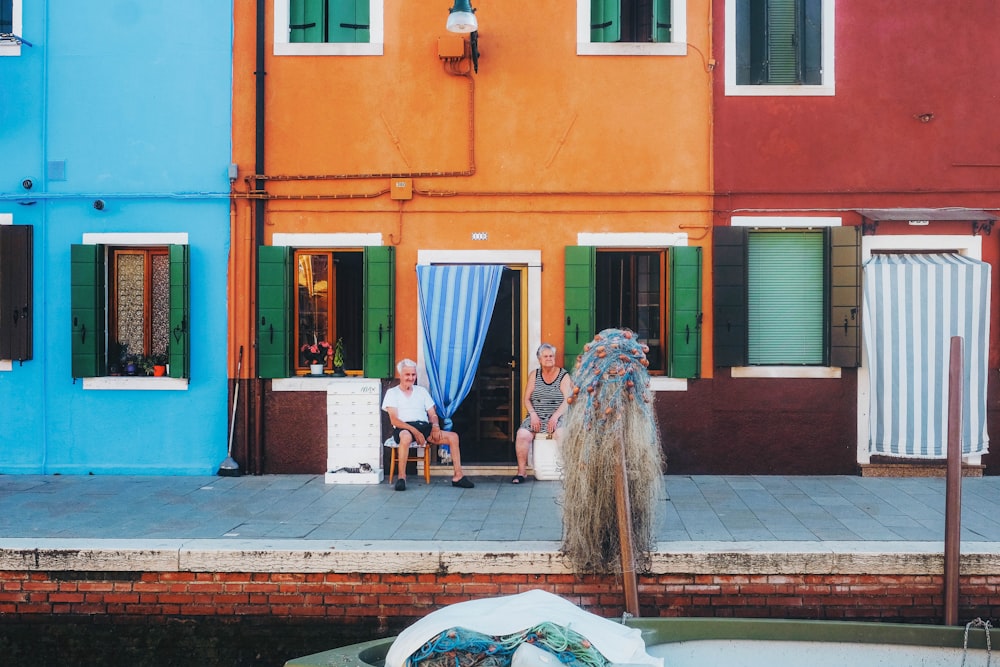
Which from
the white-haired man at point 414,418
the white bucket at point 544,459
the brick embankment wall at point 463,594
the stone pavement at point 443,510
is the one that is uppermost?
the white-haired man at point 414,418

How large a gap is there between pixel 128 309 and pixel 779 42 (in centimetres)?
715

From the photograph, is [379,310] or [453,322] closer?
[453,322]

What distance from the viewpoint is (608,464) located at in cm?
513

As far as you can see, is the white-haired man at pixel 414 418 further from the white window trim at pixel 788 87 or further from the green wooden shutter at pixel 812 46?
the green wooden shutter at pixel 812 46

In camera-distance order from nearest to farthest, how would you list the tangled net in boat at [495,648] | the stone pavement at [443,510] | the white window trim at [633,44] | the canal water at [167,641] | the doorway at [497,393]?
the tangled net in boat at [495,648], the canal water at [167,641], the stone pavement at [443,510], the white window trim at [633,44], the doorway at [497,393]

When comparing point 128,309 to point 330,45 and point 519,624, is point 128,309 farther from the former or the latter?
point 519,624

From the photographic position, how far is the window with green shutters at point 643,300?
8.06 metres

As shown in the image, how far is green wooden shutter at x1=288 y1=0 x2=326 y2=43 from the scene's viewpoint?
27.2 feet

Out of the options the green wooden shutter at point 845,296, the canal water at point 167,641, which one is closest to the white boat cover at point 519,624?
the canal water at point 167,641

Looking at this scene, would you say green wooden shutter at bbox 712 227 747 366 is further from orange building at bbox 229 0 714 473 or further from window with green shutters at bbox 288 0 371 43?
window with green shutters at bbox 288 0 371 43

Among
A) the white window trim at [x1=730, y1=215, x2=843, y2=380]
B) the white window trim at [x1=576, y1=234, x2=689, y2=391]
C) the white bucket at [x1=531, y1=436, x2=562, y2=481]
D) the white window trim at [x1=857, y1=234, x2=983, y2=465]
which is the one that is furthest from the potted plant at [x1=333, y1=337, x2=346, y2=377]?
the white window trim at [x1=857, y1=234, x2=983, y2=465]

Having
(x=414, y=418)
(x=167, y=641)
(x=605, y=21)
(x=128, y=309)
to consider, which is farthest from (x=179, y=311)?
(x=605, y=21)

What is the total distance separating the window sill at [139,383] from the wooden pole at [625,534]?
507 centimetres

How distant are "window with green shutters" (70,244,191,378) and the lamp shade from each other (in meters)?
3.43
